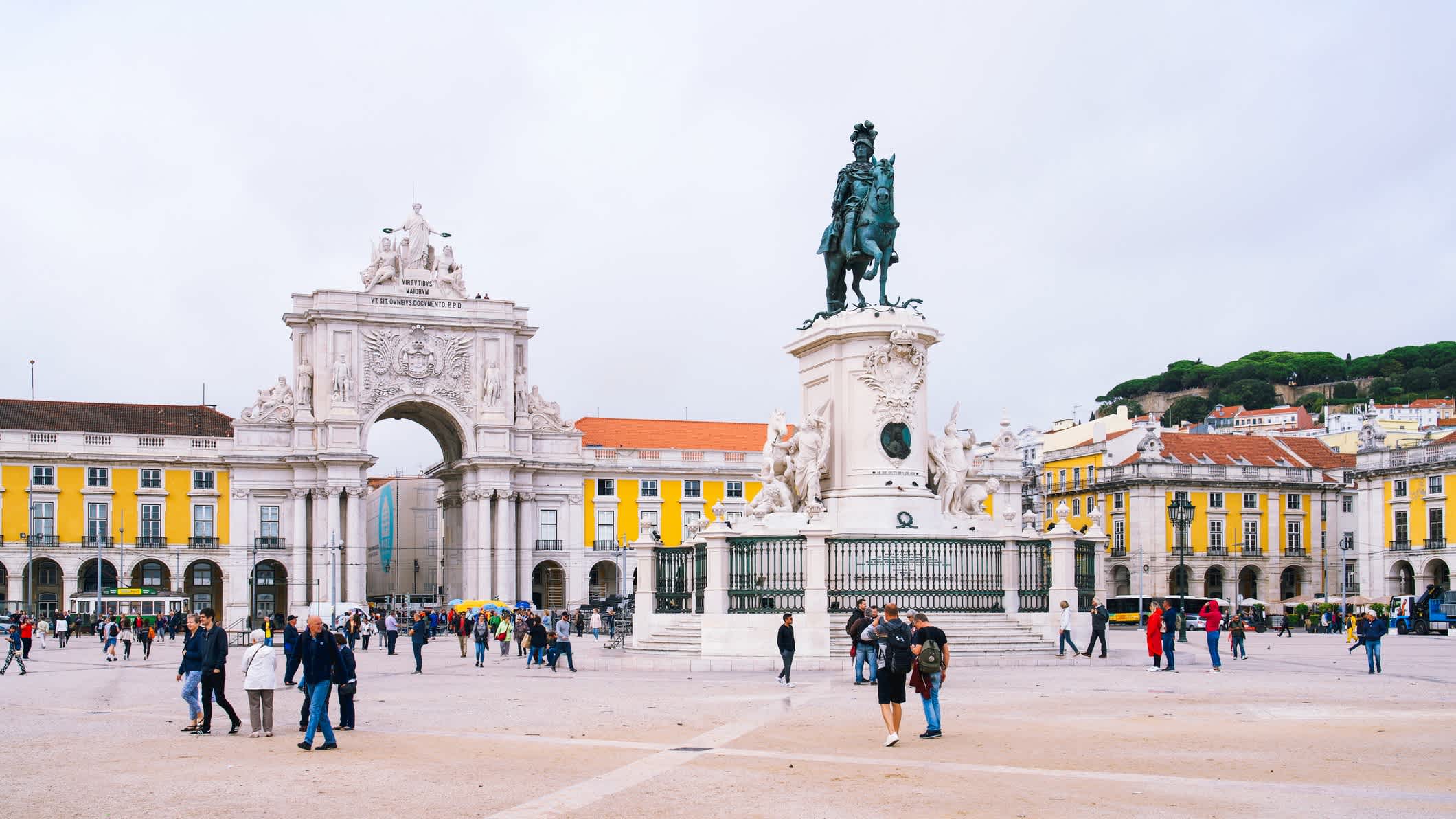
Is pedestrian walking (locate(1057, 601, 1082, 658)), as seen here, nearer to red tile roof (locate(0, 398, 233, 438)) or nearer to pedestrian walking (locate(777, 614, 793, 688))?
pedestrian walking (locate(777, 614, 793, 688))

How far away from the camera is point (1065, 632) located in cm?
2506

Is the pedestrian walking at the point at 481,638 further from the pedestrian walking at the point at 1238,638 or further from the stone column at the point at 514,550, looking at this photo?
the stone column at the point at 514,550

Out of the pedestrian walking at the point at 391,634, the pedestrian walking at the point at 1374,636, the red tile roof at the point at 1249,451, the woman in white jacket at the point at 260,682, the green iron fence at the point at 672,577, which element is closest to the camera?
the woman in white jacket at the point at 260,682

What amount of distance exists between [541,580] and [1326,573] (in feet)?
126

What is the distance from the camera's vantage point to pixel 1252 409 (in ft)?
439

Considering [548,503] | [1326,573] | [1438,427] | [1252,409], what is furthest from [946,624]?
[1252,409]

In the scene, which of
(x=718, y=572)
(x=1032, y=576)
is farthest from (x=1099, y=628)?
(x=718, y=572)

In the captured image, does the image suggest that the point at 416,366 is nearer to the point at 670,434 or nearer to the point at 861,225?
the point at 670,434

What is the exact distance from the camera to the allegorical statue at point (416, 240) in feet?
249

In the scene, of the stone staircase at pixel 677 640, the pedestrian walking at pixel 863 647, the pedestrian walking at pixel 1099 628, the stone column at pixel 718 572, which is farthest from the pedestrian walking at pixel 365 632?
the pedestrian walking at pixel 863 647

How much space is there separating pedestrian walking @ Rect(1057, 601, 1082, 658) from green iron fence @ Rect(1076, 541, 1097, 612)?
903 mm

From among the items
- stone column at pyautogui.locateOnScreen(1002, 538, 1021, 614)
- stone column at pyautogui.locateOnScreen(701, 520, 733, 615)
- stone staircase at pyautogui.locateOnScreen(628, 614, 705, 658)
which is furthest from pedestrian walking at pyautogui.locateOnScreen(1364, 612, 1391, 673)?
stone staircase at pyautogui.locateOnScreen(628, 614, 705, 658)

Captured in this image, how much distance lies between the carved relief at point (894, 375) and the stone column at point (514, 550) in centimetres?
4979

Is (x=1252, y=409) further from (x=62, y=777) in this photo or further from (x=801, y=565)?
(x=62, y=777)
